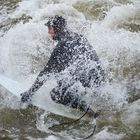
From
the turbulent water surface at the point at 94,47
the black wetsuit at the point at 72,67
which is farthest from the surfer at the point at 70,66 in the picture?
the turbulent water surface at the point at 94,47

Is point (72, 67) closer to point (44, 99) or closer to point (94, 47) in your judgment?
point (44, 99)

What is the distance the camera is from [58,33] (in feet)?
23.5

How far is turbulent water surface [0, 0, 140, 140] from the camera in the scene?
713cm

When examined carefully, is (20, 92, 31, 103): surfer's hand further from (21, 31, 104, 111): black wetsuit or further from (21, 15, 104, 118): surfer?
(21, 31, 104, 111): black wetsuit

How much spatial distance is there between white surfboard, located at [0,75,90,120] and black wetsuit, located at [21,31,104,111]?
0.35ft

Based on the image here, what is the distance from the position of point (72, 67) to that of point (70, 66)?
0.06m

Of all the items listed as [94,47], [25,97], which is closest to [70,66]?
[25,97]

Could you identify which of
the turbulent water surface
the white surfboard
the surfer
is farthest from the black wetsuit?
the turbulent water surface

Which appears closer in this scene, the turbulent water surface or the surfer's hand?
the turbulent water surface

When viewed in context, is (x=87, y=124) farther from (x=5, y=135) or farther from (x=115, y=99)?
(x=5, y=135)

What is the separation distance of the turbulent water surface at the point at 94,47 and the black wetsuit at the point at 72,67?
347mm

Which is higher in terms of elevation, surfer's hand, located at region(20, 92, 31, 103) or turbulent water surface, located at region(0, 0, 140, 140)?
surfer's hand, located at region(20, 92, 31, 103)

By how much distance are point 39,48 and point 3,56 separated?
33.1 inches

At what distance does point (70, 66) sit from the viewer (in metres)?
7.54
